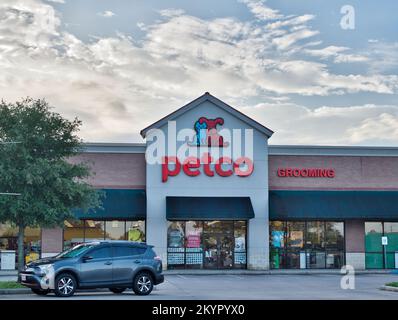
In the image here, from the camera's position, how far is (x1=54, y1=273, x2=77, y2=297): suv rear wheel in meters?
23.9

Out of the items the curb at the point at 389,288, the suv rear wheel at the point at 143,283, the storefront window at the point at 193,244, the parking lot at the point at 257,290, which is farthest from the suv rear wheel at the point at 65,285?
the storefront window at the point at 193,244

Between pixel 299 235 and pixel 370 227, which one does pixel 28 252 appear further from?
pixel 370 227

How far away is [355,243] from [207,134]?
11.2 m

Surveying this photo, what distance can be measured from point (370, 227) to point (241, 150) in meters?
9.35

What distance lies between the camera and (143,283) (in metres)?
25.4

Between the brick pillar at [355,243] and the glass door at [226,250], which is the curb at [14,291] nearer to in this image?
the glass door at [226,250]

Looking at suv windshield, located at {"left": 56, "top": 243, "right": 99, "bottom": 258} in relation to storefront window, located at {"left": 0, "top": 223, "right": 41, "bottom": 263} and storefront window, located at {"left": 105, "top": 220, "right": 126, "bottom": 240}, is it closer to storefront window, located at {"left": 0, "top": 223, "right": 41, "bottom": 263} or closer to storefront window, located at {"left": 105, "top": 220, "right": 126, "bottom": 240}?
storefront window, located at {"left": 105, "top": 220, "right": 126, "bottom": 240}

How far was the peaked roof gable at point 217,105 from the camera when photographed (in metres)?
43.0

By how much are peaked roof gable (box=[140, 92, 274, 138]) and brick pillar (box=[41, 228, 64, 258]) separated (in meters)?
7.66

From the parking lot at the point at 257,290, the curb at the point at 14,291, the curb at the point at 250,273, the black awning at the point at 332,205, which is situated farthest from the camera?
the black awning at the point at 332,205

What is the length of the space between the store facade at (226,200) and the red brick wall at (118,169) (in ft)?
0.19

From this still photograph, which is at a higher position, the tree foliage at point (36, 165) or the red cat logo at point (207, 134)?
the red cat logo at point (207, 134)

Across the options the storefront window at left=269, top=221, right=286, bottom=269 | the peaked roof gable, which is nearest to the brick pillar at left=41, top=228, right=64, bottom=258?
the peaked roof gable

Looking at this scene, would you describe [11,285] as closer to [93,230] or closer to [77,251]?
[77,251]
